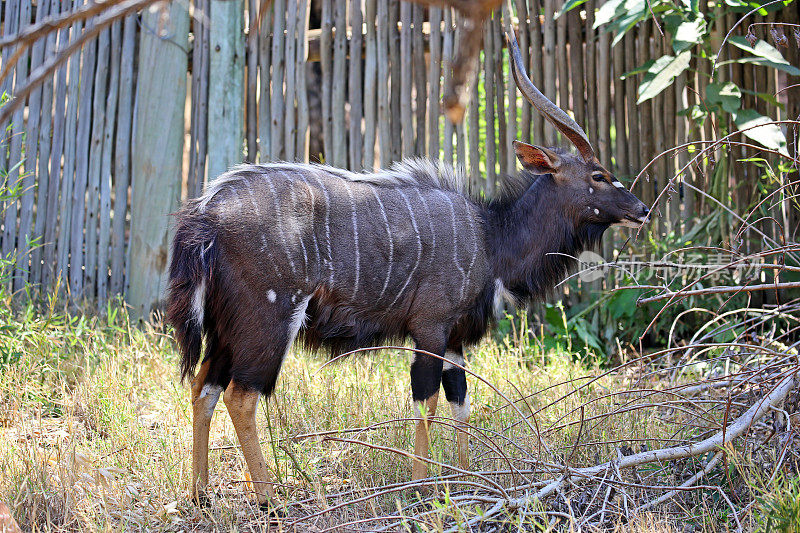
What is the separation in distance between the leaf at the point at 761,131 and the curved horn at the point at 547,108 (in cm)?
119

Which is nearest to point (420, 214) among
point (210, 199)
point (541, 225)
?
point (541, 225)

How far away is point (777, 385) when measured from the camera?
9.82 feet

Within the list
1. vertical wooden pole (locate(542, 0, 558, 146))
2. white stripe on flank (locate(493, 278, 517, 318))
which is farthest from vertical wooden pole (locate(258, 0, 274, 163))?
white stripe on flank (locate(493, 278, 517, 318))

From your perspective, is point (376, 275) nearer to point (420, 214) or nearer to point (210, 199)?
point (420, 214)

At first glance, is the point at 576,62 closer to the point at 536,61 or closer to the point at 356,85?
the point at 536,61

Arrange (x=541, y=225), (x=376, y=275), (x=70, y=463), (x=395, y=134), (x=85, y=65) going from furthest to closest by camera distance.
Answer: (x=85, y=65)
(x=395, y=134)
(x=541, y=225)
(x=376, y=275)
(x=70, y=463)

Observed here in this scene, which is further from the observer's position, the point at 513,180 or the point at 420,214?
the point at 513,180

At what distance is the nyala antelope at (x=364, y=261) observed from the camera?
135 inches

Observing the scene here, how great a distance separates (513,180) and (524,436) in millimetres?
1474

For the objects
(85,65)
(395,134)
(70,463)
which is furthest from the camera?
(85,65)

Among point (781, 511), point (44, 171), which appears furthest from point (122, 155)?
point (781, 511)

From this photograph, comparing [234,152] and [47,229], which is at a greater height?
[234,152]

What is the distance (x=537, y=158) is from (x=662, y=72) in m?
1.42

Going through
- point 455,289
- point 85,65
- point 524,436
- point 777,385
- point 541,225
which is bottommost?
point 524,436
